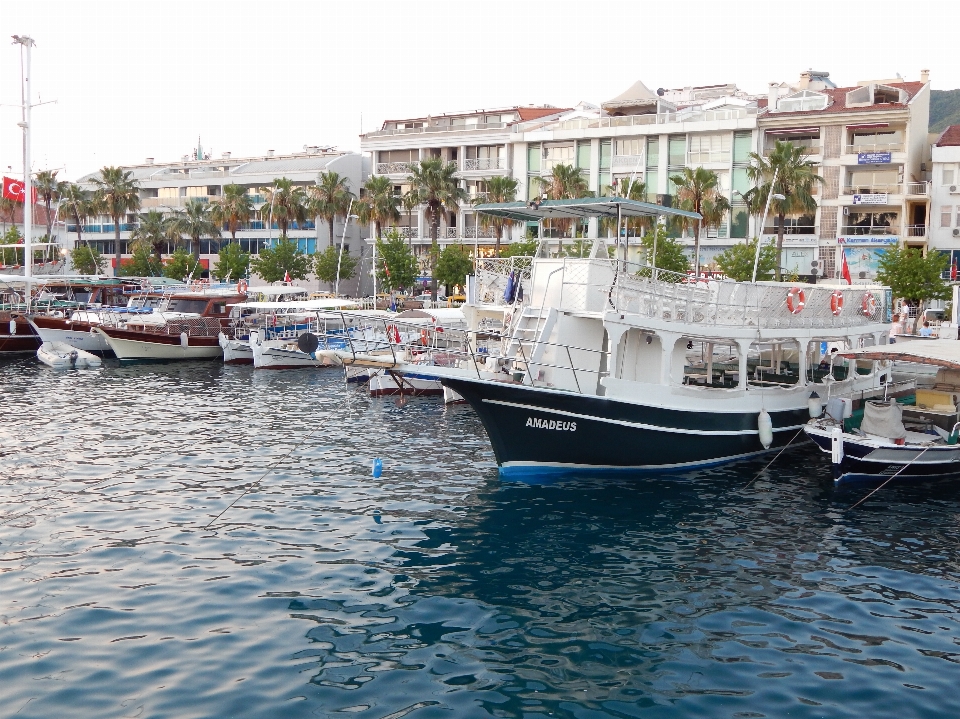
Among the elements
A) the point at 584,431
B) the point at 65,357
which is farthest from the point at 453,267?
the point at 584,431

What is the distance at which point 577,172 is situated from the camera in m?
64.1

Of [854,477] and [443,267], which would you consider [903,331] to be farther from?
[443,267]

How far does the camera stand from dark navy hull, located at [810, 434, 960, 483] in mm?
21703

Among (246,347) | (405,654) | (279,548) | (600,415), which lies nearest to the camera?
(405,654)

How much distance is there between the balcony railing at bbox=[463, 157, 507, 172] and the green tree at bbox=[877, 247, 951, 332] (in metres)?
33.2

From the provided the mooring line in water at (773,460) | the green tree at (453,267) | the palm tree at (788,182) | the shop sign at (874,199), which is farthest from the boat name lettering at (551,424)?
the shop sign at (874,199)

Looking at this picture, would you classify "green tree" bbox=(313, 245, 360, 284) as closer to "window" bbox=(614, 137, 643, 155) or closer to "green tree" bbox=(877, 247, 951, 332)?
"window" bbox=(614, 137, 643, 155)

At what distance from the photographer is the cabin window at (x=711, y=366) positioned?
25.5 metres

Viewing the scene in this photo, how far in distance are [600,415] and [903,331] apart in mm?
25950

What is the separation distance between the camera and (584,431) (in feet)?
72.0

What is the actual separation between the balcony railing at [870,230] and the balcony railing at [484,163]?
2647 cm

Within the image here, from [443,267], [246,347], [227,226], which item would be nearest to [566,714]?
[246,347]

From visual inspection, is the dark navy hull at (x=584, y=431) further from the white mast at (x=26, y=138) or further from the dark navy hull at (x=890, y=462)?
the white mast at (x=26, y=138)

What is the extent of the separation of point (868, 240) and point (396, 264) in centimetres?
3172
